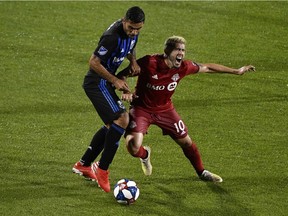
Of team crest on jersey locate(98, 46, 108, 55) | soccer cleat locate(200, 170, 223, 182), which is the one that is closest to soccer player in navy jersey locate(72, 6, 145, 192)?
team crest on jersey locate(98, 46, 108, 55)

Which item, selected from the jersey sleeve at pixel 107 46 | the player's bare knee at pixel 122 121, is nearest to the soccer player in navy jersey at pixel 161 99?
the player's bare knee at pixel 122 121

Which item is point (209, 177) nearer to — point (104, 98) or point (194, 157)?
point (194, 157)

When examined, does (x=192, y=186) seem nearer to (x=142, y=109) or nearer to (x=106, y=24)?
(x=142, y=109)

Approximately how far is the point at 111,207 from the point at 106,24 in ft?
25.3

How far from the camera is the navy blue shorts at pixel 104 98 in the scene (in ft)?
34.7

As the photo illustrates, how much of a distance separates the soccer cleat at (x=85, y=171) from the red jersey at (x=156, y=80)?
3.19 feet

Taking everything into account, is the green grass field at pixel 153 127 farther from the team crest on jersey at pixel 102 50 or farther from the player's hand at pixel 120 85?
the team crest on jersey at pixel 102 50

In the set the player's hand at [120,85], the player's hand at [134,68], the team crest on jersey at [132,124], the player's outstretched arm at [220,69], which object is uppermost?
the player's outstretched arm at [220,69]

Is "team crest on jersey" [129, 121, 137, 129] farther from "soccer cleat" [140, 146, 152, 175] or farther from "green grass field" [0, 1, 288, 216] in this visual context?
"green grass field" [0, 1, 288, 216]

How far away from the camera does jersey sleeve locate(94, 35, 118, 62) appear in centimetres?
1040

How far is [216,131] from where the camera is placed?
12922mm

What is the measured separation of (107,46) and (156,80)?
0.84 metres

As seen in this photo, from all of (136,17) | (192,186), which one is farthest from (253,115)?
(136,17)

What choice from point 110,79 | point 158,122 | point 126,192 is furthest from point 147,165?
point 110,79
